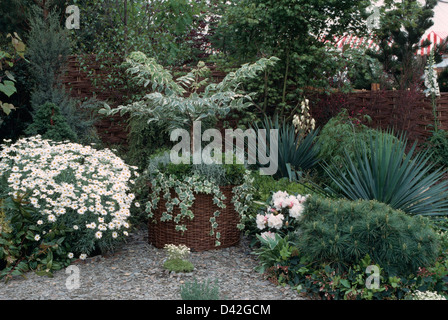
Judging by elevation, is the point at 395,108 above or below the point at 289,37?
below

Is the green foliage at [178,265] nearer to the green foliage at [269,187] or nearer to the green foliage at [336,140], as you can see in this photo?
the green foliage at [269,187]

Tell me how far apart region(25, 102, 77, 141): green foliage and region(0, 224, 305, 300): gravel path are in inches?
75.9

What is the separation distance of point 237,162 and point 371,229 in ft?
5.24

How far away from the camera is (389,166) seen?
14.2ft

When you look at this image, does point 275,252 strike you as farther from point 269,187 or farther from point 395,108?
point 395,108

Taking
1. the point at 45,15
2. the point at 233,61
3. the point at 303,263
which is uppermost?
the point at 45,15

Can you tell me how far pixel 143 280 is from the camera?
12.4 ft

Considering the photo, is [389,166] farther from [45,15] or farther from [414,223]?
[45,15]

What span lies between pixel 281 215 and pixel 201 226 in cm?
81

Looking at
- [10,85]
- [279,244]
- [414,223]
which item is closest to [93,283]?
[279,244]

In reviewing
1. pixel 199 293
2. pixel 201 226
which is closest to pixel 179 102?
pixel 201 226

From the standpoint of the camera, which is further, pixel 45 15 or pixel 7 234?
pixel 45 15
